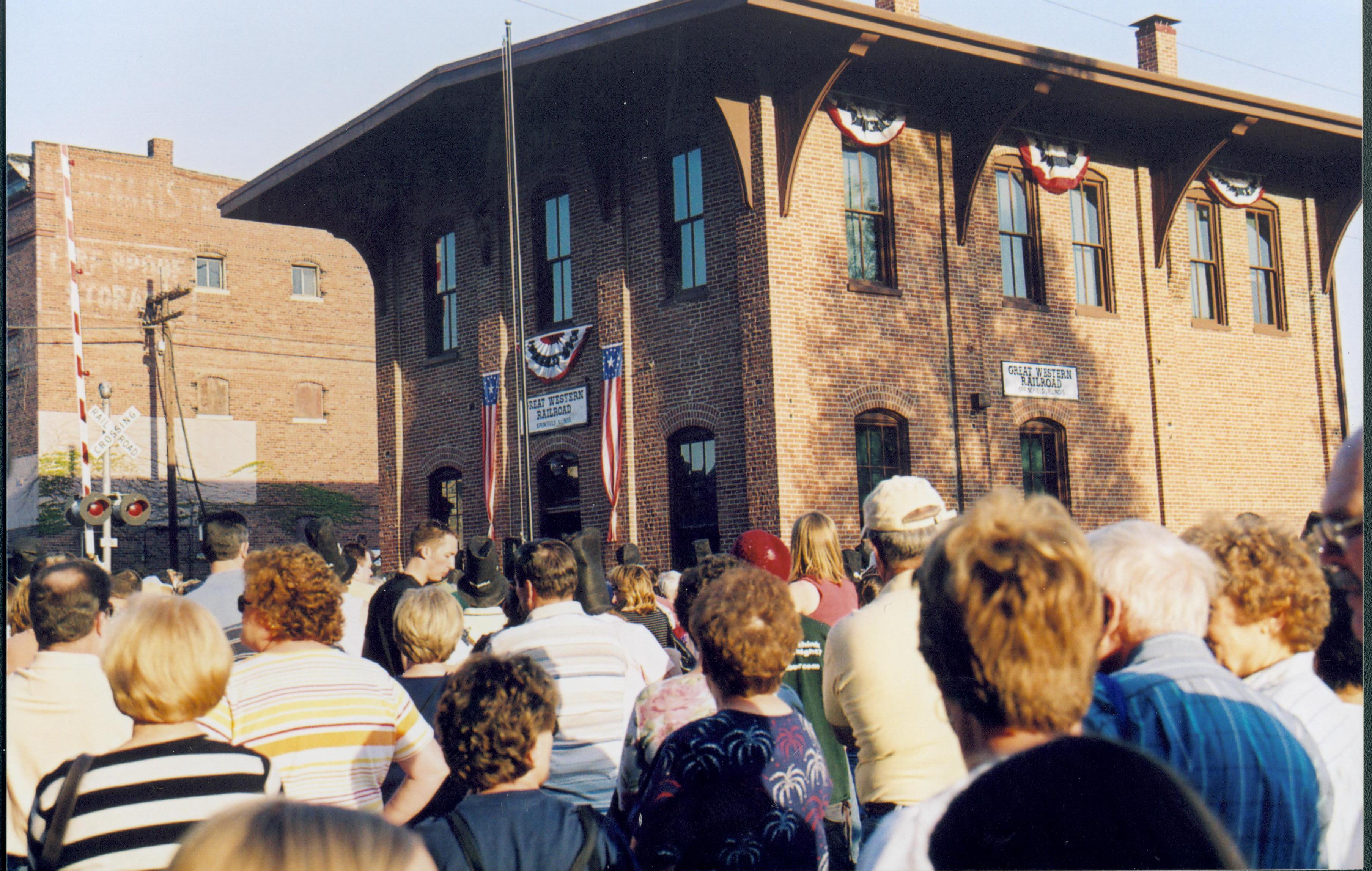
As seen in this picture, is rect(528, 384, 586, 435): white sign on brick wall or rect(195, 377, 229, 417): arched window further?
rect(195, 377, 229, 417): arched window

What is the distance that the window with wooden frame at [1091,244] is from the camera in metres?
15.9

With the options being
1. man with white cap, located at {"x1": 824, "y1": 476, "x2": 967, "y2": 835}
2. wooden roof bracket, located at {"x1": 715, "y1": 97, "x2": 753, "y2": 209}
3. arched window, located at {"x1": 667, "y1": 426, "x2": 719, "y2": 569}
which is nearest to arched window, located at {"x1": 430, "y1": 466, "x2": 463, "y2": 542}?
arched window, located at {"x1": 667, "y1": 426, "x2": 719, "y2": 569}

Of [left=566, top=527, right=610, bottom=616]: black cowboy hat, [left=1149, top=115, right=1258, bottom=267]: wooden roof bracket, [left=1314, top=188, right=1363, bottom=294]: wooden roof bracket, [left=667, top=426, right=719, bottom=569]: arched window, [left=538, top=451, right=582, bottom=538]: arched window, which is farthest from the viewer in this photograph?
[left=538, top=451, right=582, bottom=538]: arched window

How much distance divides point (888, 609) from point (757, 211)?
10.8 metres

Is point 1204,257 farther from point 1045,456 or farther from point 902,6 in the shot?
point 902,6

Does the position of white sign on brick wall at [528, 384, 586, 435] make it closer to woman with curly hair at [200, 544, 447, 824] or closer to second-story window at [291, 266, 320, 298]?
second-story window at [291, 266, 320, 298]

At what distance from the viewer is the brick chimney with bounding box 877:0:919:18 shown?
49.9 ft

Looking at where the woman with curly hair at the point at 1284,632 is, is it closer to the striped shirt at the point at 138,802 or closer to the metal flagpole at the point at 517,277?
the striped shirt at the point at 138,802

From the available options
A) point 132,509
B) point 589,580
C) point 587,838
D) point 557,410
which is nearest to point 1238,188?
point 557,410

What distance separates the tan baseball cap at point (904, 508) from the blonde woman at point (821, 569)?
1.50 meters

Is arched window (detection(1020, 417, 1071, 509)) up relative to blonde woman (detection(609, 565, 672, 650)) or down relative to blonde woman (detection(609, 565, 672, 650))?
up

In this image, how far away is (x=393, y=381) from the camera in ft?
62.4

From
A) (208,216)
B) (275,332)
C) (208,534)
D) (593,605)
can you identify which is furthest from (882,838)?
(275,332)

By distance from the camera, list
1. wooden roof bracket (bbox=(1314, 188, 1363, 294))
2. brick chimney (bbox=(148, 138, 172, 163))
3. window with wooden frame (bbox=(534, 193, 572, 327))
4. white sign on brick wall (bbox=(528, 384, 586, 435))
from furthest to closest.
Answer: window with wooden frame (bbox=(534, 193, 572, 327)) → white sign on brick wall (bbox=(528, 384, 586, 435)) → brick chimney (bbox=(148, 138, 172, 163)) → wooden roof bracket (bbox=(1314, 188, 1363, 294))
